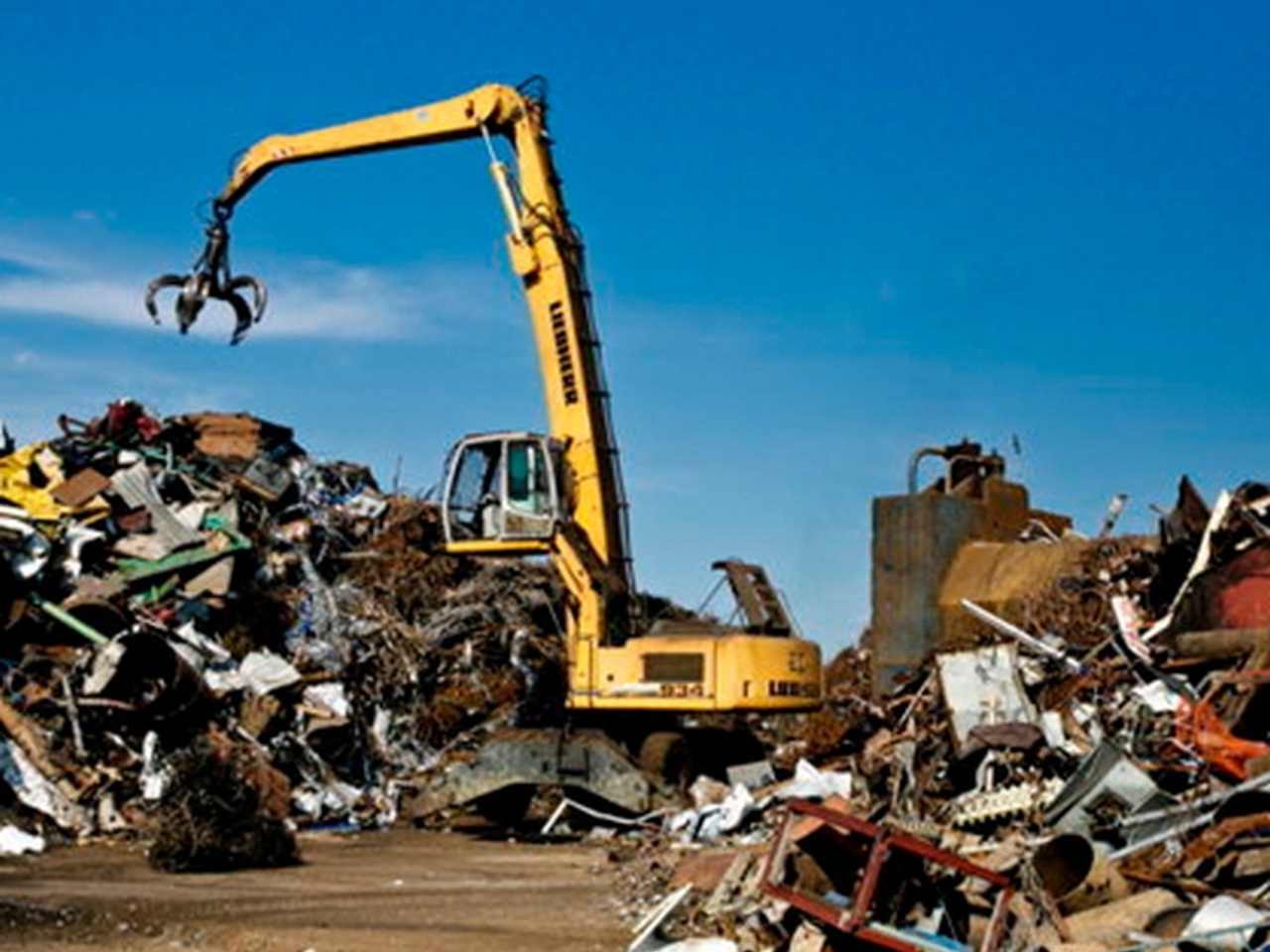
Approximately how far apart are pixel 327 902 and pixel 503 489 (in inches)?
193

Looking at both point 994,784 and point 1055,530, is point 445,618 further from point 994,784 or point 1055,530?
point 994,784

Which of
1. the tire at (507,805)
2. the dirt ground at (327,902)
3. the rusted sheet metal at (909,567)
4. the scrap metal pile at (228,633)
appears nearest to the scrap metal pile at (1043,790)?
the rusted sheet metal at (909,567)

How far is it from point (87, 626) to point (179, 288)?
3.13 meters

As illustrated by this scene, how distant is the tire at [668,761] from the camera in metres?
14.0

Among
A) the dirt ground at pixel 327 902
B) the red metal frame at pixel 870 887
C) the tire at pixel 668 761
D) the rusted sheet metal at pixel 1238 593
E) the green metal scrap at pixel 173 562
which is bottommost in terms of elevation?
the dirt ground at pixel 327 902

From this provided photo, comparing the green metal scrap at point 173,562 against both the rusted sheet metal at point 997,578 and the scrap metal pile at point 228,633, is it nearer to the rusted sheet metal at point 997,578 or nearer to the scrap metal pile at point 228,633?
the scrap metal pile at point 228,633

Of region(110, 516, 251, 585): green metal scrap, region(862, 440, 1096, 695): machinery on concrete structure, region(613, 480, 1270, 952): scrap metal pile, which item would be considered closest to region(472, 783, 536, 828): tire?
region(613, 480, 1270, 952): scrap metal pile

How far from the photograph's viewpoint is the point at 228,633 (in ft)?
57.1

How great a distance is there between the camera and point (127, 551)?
58.0 ft

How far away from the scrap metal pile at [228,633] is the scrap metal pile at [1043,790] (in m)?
3.39

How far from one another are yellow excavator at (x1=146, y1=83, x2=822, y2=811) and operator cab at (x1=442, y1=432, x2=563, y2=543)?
0.04 ft

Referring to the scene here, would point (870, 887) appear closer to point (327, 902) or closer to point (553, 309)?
point (327, 902)

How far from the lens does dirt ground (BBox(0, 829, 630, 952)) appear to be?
884 cm

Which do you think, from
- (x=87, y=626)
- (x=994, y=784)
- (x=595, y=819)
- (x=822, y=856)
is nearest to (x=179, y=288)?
(x=87, y=626)
